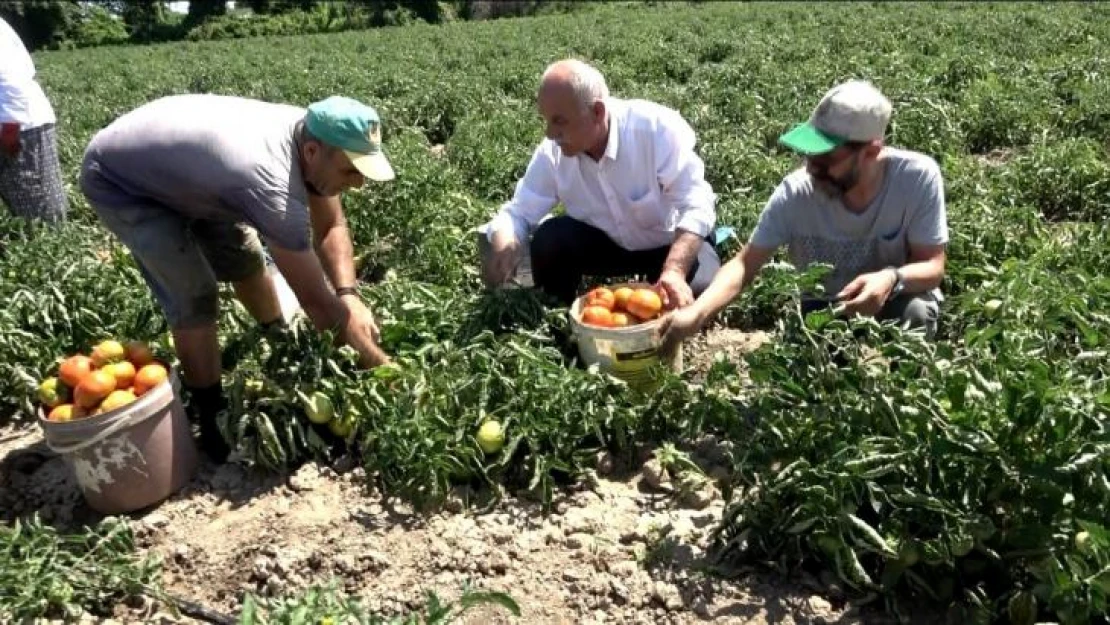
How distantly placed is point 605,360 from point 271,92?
32.8 feet

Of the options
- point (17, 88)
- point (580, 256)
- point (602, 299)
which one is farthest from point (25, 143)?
point (602, 299)

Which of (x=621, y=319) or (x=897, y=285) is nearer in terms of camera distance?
(x=897, y=285)

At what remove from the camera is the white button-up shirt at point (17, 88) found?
4793 mm

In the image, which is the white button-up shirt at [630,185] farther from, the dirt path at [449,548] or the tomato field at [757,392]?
the dirt path at [449,548]

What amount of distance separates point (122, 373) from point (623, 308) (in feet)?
5.91

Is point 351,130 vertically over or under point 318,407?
over

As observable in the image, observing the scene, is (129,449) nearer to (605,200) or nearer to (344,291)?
(344,291)

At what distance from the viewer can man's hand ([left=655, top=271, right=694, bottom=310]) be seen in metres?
3.55

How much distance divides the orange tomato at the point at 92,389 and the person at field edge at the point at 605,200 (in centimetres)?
164

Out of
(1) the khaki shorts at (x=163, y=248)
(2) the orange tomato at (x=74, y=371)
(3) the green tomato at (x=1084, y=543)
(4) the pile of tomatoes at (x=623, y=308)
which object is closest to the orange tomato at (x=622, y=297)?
(4) the pile of tomatoes at (x=623, y=308)

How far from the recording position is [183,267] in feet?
11.2

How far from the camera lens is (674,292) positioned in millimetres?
3559

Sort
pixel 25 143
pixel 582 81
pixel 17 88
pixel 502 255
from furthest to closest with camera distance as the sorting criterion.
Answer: pixel 25 143, pixel 17 88, pixel 502 255, pixel 582 81

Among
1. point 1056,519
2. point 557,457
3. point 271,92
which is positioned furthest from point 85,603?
point 271,92
